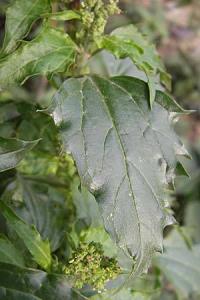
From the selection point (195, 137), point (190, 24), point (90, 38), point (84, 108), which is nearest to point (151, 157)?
point (84, 108)

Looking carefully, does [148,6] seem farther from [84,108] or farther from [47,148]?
[84,108]

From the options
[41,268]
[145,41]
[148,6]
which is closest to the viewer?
[41,268]

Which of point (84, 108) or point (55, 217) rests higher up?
point (84, 108)

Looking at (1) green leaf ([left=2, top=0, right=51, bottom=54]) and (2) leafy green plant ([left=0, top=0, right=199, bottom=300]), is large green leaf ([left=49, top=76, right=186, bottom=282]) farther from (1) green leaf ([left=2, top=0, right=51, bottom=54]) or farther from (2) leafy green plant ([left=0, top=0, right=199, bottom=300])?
(1) green leaf ([left=2, top=0, right=51, bottom=54])

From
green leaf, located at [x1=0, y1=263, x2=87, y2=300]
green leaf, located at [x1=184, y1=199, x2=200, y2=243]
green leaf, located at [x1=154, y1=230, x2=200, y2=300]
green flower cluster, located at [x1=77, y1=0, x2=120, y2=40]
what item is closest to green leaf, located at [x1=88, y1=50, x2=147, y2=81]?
green flower cluster, located at [x1=77, y1=0, x2=120, y2=40]

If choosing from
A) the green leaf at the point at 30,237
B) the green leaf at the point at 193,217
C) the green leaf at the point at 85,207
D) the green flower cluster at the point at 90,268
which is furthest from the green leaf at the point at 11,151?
the green leaf at the point at 193,217
